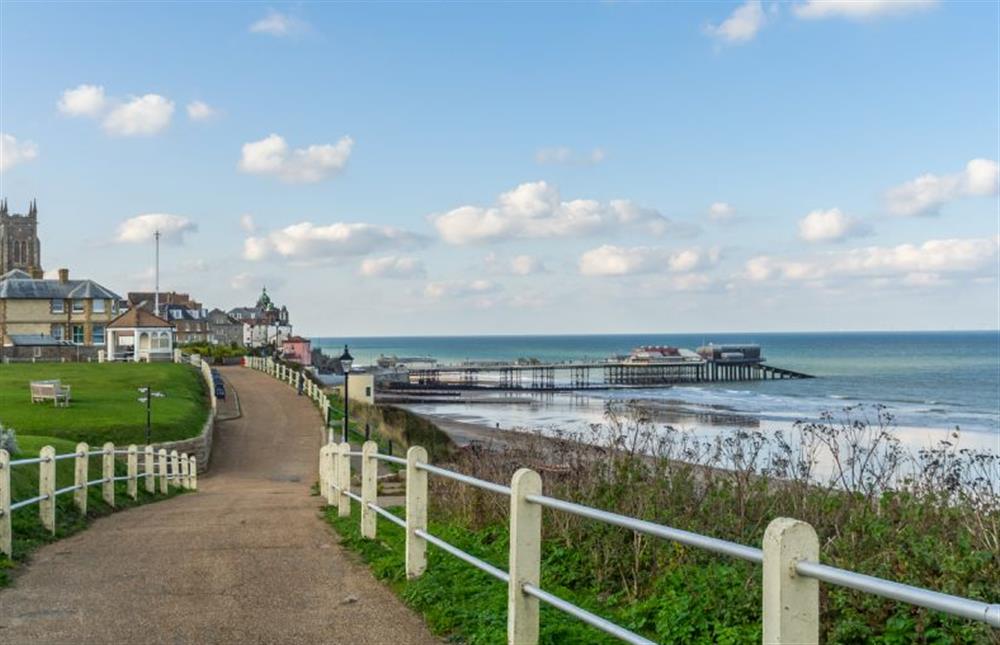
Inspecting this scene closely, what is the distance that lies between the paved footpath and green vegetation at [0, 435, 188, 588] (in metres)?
0.21

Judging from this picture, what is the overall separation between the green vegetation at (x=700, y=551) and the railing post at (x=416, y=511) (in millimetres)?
146

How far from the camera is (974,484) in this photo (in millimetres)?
9031

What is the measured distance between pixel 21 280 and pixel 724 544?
271 feet

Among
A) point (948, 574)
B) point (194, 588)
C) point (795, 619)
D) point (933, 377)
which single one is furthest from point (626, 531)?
point (933, 377)

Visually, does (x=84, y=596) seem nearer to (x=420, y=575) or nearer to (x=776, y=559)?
(x=420, y=575)

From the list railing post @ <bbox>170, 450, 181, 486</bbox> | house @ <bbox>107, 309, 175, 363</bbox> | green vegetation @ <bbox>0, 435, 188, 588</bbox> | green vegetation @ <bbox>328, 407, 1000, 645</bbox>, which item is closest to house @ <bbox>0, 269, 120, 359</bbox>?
house @ <bbox>107, 309, 175, 363</bbox>

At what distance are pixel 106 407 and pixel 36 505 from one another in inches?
841

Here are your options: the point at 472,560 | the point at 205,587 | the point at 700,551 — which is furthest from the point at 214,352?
the point at 472,560

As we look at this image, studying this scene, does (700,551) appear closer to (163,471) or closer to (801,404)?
(163,471)

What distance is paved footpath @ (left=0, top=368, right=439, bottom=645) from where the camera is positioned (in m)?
6.82

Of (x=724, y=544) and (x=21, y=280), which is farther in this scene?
(x=21, y=280)

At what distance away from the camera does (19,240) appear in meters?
163

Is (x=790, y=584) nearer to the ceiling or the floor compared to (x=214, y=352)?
nearer to the ceiling

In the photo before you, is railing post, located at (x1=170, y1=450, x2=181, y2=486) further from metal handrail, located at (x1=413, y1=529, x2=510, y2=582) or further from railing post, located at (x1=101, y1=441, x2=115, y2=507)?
metal handrail, located at (x1=413, y1=529, x2=510, y2=582)
